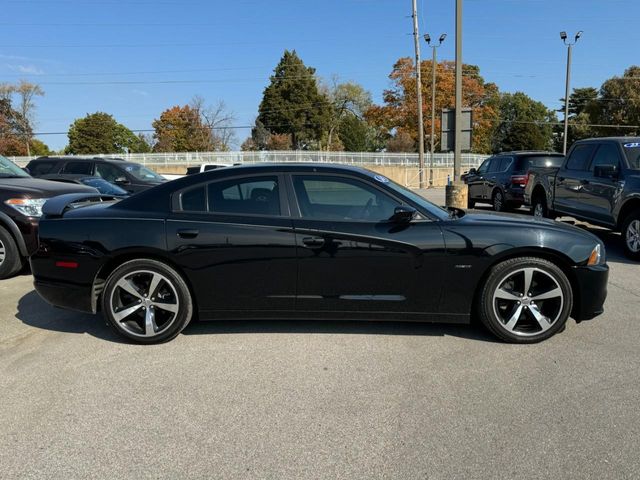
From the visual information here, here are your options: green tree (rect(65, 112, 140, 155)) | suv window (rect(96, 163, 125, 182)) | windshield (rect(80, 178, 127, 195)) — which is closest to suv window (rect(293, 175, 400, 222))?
windshield (rect(80, 178, 127, 195))

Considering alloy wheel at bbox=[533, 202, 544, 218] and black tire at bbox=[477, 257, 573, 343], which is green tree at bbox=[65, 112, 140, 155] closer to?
alloy wheel at bbox=[533, 202, 544, 218]

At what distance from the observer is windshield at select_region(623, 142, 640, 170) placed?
752 centimetres

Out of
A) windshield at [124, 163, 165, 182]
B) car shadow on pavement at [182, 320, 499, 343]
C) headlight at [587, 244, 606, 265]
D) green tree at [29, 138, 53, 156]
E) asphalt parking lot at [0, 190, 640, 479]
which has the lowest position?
asphalt parking lot at [0, 190, 640, 479]

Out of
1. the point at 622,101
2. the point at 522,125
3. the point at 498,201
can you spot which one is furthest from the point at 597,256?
the point at 522,125

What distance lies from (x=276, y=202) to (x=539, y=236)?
7.15 feet

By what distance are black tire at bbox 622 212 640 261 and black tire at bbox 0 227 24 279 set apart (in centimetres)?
855

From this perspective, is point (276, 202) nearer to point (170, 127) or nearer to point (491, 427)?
point (491, 427)

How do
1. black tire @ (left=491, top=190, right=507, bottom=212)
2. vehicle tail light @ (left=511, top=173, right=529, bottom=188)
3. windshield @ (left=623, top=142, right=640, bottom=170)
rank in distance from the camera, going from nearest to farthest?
windshield @ (left=623, top=142, right=640, bottom=170)
vehicle tail light @ (left=511, top=173, right=529, bottom=188)
black tire @ (left=491, top=190, right=507, bottom=212)

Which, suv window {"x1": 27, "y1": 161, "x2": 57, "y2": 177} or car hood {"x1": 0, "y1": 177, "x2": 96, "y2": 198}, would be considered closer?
car hood {"x1": 0, "y1": 177, "x2": 96, "y2": 198}

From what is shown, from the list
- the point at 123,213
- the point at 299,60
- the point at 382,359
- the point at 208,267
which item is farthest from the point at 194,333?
the point at 299,60

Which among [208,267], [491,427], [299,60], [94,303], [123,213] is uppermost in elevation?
[299,60]

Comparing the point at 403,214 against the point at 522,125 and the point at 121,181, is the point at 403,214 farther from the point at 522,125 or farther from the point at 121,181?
the point at 522,125

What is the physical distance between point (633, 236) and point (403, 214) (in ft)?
17.3

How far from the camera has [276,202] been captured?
4152mm
